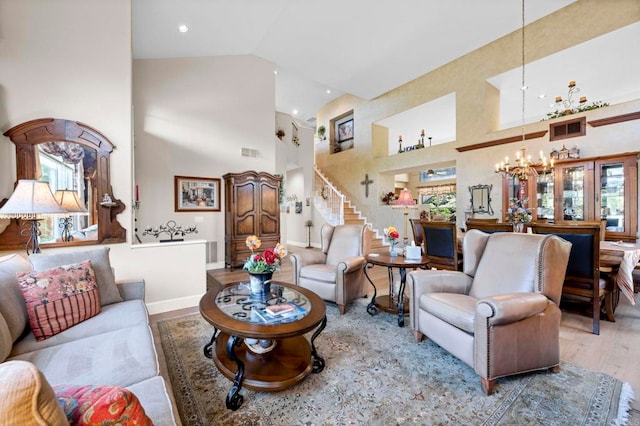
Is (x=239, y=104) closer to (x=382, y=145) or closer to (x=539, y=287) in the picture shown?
(x=382, y=145)

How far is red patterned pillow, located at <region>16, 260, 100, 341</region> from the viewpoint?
1842 millimetres

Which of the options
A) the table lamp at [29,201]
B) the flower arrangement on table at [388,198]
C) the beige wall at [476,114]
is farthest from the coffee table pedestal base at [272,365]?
the flower arrangement on table at [388,198]

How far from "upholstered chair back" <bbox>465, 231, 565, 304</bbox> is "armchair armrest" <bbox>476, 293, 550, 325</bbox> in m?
0.22

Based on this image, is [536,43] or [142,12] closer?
[142,12]

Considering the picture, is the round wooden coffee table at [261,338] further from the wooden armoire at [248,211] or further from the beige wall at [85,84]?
the wooden armoire at [248,211]

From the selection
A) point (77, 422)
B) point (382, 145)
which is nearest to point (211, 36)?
point (382, 145)

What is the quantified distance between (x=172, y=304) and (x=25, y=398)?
130 inches

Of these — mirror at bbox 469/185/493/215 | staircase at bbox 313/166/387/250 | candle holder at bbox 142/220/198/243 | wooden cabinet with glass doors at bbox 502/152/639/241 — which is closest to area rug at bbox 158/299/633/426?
candle holder at bbox 142/220/198/243

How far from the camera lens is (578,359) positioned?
2346 mm

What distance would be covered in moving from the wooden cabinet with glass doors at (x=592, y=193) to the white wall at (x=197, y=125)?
547cm

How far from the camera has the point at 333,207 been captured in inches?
326

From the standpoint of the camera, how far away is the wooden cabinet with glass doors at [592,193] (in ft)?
13.9

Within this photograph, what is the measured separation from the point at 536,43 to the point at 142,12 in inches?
265

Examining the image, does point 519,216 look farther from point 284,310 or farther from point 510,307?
point 284,310
